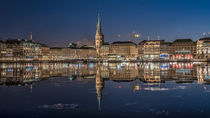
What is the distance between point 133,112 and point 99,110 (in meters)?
1.83

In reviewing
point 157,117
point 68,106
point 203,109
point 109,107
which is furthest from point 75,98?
point 203,109

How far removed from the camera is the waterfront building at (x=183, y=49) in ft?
556

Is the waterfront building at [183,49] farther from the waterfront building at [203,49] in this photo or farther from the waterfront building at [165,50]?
the waterfront building at [203,49]

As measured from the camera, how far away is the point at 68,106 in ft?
45.9

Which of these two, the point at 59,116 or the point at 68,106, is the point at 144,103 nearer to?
the point at 68,106

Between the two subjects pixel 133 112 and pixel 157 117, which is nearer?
pixel 157 117

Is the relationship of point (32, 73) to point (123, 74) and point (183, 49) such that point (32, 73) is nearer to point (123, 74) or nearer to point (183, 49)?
point (123, 74)

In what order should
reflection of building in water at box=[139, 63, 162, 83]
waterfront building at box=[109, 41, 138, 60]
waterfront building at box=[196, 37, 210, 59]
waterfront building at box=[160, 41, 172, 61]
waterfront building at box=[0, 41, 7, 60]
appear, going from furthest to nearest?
waterfront building at box=[109, 41, 138, 60], waterfront building at box=[160, 41, 172, 61], waterfront building at box=[0, 41, 7, 60], waterfront building at box=[196, 37, 210, 59], reflection of building in water at box=[139, 63, 162, 83]

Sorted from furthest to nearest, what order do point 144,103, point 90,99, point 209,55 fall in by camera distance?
point 209,55, point 90,99, point 144,103

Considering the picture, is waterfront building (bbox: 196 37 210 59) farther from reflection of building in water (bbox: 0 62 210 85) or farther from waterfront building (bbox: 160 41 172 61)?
reflection of building in water (bbox: 0 62 210 85)

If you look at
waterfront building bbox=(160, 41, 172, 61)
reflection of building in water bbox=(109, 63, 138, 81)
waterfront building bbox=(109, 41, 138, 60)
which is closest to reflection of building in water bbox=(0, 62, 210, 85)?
reflection of building in water bbox=(109, 63, 138, 81)

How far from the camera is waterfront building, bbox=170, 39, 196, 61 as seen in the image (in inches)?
6676

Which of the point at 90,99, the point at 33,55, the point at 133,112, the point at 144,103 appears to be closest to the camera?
the point at 133,112

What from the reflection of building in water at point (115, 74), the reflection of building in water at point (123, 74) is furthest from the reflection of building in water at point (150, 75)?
the reflection of building in water at point (123, 74)
